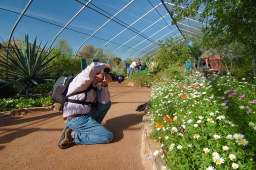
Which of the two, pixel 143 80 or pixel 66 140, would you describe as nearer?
pixel 66 140

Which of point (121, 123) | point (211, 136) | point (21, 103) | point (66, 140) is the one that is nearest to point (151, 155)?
point (211, 136)

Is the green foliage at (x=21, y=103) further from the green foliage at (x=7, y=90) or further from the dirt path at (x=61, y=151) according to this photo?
the dirt path at (x=61, y=151)

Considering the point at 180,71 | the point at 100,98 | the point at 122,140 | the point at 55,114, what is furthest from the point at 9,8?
the point at 122,140

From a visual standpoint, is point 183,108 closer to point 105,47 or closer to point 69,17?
point 69,17

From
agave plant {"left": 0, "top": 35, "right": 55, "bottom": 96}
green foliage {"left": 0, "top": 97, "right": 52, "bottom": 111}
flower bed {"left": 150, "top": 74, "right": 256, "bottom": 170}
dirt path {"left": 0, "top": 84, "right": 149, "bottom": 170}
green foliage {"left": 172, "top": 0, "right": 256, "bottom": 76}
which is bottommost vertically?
dirt path {"left": 0, "top": 84, "right": 149, "bottom": 170}

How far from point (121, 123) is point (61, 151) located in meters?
1.66

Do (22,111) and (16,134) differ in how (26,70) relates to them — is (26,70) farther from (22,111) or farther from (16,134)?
(16,134)

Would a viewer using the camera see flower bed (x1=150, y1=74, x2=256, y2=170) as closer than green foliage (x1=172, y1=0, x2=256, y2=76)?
Yes

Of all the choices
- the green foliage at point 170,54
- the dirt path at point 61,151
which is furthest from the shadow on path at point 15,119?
the green foliage at point 170,54

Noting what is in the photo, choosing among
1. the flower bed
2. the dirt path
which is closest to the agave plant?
Answer: the dirt path

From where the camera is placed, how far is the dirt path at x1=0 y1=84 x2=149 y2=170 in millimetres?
3650

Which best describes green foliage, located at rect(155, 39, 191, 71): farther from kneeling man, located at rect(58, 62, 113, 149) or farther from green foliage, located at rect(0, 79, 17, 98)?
kneeling man, located at rect(58, 62, 113, 149)

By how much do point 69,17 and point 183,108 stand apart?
10845 millimetres

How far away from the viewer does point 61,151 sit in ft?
13.7
